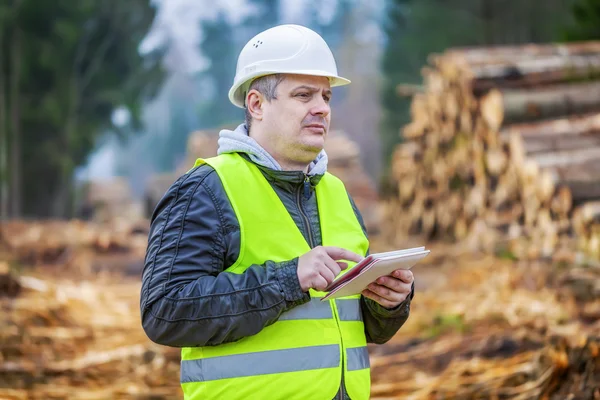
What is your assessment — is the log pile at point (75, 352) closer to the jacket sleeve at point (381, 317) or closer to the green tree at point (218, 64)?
the jacket sleeve at point (381, 317)

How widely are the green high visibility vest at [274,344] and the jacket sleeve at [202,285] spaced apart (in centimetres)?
7

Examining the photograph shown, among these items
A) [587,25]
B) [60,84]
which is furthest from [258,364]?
[60,84]

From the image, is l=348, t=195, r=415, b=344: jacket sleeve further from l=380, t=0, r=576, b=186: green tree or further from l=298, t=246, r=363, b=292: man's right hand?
l=380, t=0, r=576, b=186: green tree

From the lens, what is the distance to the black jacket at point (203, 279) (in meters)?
2.42

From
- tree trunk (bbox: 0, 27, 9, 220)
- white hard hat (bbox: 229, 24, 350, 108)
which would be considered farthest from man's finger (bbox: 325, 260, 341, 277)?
tree trunk (bbox: 0, 27, 9, 220)

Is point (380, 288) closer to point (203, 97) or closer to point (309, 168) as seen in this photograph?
point (309, 168)

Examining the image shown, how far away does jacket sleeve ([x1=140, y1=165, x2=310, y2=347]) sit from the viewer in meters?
2.42

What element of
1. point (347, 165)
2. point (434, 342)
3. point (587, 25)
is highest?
point (587, 25)

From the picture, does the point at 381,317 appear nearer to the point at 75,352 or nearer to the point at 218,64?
the point at 75,352

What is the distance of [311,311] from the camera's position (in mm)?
2613

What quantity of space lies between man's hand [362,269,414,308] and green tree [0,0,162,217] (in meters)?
19.4

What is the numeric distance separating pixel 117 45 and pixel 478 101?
16139 mm

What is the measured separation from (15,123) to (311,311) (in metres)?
20.0

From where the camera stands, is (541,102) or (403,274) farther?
(541,102)
